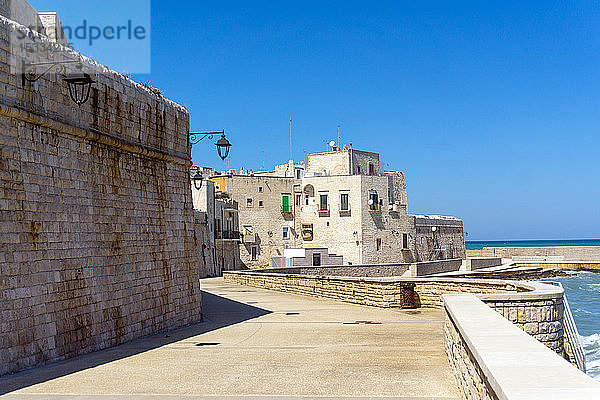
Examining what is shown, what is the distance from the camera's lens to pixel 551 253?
70625mm

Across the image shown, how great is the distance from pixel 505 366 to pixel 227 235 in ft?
151

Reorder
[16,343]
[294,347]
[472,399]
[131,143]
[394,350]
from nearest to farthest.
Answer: [472,399] → [16,343] → [394,350] → [294,347] → [131,143]

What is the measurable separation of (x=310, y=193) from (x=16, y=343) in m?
45.4

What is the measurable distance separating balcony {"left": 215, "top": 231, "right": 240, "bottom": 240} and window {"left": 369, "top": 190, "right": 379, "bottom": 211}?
444 inches

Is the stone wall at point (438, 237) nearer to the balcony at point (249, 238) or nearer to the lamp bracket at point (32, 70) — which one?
the balcony at point (249, 238)

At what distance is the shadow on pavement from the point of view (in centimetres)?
977

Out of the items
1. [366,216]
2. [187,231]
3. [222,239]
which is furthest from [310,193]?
[187,231]

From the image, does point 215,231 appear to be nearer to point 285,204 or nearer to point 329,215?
point 285,204

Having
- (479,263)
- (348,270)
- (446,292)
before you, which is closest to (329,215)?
(479,263)

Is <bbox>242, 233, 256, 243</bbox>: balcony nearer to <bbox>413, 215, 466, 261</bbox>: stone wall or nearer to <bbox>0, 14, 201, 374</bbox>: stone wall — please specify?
<bbox>413, 215, 466, 261</bbox>: stone wall

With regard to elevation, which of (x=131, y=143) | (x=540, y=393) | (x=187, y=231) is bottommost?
(x=540, y=393)

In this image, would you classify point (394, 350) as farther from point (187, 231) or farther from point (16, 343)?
point (187, 231)

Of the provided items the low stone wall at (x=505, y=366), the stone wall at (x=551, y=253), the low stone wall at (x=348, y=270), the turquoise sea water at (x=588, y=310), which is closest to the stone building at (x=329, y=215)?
the low stone wall at (x=348, y=270)

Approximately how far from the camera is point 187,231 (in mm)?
18391
